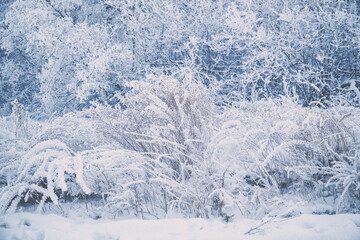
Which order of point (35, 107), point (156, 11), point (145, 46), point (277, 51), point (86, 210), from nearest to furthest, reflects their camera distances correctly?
point (86, 210) < point (277, 51) < point (156, 11) < point (145, 46) < point (35, 107)

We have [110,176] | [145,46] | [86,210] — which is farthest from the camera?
[145,46]

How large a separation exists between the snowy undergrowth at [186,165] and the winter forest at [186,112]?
14 mm

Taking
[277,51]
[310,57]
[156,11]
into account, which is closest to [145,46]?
[156,11]

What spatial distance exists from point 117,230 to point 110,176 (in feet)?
2.58

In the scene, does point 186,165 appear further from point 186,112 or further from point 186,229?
point 186,229

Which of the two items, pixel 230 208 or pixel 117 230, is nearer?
pixel 117 230

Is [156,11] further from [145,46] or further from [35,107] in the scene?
[35,107]

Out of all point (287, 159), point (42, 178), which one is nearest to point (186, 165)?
point (287, 159)

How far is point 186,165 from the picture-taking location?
2131mm

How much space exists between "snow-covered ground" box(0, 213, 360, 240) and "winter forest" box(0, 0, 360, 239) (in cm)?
10

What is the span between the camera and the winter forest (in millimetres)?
1844

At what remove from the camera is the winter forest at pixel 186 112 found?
6.05 feet

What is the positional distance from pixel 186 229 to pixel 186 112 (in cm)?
121

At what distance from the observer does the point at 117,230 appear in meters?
1.48
